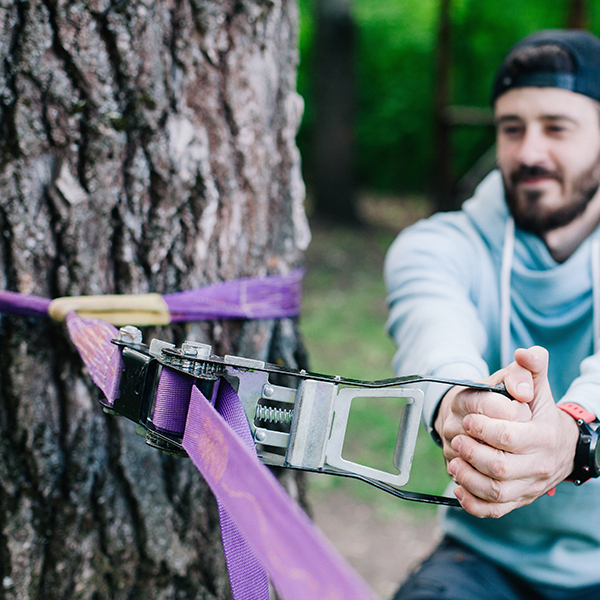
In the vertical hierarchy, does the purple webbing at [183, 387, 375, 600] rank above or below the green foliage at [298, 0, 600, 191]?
below

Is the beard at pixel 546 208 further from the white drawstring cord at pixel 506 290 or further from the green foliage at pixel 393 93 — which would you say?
the green foliage at pixel 393 93

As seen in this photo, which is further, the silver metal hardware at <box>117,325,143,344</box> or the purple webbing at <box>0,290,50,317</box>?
the purple webbing at <box>0,290,50,317</box>

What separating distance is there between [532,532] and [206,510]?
94cm

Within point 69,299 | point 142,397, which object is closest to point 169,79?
point 69,299

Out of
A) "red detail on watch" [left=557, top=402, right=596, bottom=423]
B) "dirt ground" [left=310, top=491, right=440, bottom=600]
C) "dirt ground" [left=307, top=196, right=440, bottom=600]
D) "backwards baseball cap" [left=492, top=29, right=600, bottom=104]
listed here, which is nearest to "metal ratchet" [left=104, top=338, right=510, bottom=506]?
"red detail on watch" [left=557, top=402, right=596, bottom=423]

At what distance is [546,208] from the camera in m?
1.83

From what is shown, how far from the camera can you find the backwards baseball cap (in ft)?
5.78

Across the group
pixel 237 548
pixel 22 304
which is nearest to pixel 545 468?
pixel 237 548

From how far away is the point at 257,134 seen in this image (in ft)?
4.98

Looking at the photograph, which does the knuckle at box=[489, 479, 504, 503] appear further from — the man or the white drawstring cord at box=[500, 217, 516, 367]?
the white drawstring cord at box=[500, 217, 516, 367]

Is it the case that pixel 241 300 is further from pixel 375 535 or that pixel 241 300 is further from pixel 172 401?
pixel 375 535

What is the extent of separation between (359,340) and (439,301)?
4.13 m


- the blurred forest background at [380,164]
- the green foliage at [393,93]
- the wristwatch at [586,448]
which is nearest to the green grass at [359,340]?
the blurred forest background at [380,164]

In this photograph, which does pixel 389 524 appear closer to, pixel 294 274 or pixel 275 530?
pixel 294 274
